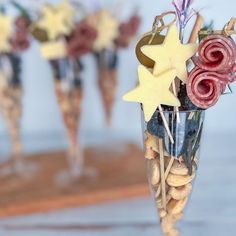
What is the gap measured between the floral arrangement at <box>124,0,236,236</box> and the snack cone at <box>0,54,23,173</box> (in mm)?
669

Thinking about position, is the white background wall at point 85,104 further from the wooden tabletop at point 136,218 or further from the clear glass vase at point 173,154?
→ the clear glass vase at point 173,154

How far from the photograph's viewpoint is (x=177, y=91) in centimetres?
56

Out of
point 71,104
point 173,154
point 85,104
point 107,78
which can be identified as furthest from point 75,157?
point 173,154

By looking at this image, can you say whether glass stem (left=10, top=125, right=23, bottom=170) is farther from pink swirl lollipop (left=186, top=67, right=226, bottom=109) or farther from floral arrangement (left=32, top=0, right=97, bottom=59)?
pink swirl lollipop (left=186, top=67, right=226, bottom=109)

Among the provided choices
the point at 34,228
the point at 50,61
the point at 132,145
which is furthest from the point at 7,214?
the point at 132,145

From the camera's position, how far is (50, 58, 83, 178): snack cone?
1.11 m

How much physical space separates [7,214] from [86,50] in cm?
38

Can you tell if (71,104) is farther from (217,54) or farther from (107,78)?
(217,54)

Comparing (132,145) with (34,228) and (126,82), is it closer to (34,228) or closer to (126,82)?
(126,82)

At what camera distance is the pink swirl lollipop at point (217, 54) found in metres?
0.51

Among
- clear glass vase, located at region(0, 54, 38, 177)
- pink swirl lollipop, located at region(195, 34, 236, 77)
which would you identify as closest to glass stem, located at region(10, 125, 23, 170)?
clear glass vase, located at region(0, 54, 38, 177)

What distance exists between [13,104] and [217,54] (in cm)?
79

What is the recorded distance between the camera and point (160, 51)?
0.54 meters

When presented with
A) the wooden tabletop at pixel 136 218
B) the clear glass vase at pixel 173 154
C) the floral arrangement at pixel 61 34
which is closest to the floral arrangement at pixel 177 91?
the clear glass vase at pixel 173 154
